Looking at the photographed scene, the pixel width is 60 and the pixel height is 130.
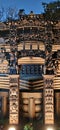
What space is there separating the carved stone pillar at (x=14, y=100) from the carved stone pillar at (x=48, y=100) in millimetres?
1937

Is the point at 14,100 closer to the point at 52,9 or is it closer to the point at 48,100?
the point at 48,100

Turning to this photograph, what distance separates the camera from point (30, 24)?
67.4 ft

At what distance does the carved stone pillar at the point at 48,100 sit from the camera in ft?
63.2

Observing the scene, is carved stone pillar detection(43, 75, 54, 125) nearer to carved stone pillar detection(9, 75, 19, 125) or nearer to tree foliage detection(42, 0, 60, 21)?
carved stone pillar detection(9, 75, 19, 125)

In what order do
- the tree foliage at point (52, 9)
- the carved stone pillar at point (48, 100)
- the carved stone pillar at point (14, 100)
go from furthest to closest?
the tree foliage at point (52, 9), the carved stone pillar at point (14, 100), the carved stone pillar at point (48, 100)

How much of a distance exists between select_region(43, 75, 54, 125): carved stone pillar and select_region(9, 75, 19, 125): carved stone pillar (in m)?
1.94

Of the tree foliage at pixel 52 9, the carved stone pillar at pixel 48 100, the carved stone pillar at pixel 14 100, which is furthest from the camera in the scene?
the tree foliage at pixel 52 9

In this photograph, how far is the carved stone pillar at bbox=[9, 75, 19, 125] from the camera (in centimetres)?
1944

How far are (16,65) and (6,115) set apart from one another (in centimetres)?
428

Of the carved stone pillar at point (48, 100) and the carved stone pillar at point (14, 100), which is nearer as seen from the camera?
the carved stone pillar at point (48, 100)

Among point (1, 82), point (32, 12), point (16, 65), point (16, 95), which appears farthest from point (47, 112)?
point (32, 12)

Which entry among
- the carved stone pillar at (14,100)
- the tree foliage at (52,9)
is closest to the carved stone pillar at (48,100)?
the carved stone pillar at (14,100)

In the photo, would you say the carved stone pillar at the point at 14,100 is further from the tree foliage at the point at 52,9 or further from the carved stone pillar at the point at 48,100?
the tree foliage at the point at 52,9

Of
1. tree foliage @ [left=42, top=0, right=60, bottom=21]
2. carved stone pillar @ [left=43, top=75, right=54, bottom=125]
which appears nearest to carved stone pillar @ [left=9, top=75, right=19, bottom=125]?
carved stone pillar @ [left=43, top=75, right=54, bottom=125]
